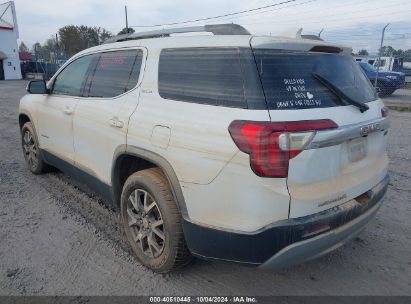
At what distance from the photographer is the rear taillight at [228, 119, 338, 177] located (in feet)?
7.09

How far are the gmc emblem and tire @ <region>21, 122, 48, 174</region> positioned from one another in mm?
4163

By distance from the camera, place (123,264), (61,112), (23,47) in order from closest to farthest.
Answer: (123,264) < (61,112) < (23,47)

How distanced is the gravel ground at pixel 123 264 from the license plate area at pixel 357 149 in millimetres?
1043

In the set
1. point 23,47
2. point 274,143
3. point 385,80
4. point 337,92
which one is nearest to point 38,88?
point 274,143

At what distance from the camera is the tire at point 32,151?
508 cm

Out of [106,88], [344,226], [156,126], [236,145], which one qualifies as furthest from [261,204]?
[106,88]

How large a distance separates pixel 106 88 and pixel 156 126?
3.52ft

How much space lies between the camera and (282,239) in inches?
88.7

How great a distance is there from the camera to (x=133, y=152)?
2.94 m

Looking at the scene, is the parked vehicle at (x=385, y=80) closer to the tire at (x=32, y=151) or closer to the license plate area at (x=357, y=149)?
the tire at (x=32, y=151)

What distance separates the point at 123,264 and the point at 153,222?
1.71 feet

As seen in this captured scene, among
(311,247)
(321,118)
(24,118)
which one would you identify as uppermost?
(321,118)

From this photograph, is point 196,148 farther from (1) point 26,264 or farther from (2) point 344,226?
(1) point 26,264

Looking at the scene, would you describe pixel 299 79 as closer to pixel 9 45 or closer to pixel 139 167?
pixel 139 167
